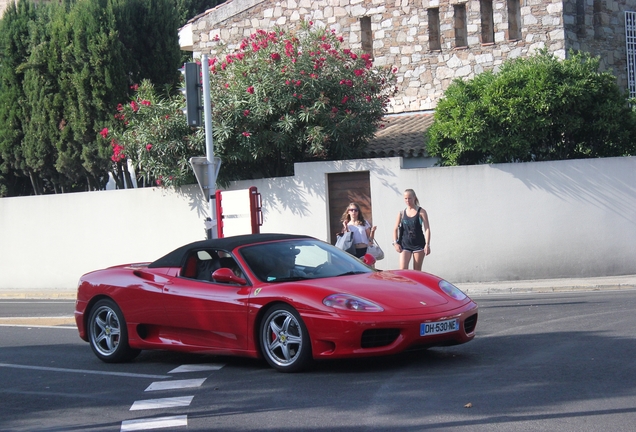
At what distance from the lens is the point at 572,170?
695 inches

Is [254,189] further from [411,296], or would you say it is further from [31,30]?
[31,30]

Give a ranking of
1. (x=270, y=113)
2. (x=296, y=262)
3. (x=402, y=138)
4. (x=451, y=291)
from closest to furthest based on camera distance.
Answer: (x=451, y=291), (x=296, y=262), (x=270, y=113), (x=402, y=138)

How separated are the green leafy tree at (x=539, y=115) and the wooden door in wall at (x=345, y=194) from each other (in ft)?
6.30

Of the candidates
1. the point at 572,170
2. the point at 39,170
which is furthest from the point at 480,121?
the point at 39,170

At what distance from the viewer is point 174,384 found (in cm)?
838

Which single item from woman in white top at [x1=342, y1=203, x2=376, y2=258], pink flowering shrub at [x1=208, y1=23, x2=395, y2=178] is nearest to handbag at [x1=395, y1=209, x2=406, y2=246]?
woman in white top at [x1=342, y1=203, x2=376, y2=258]


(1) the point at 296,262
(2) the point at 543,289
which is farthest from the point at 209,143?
(1) the point at 296,262

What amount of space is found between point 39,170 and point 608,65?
16.0 m

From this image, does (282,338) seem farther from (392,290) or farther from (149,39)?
(149,39)

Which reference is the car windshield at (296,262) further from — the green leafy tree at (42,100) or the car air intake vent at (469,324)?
the green leafy tree at (42,100)

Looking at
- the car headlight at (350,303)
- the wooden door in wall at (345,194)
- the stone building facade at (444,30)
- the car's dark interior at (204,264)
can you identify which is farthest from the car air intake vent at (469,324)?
the stone building facade at (444,30)

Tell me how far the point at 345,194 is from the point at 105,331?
9.71 m

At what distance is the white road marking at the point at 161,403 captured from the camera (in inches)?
293

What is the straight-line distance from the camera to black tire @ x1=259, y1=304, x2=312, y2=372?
8.14 m
